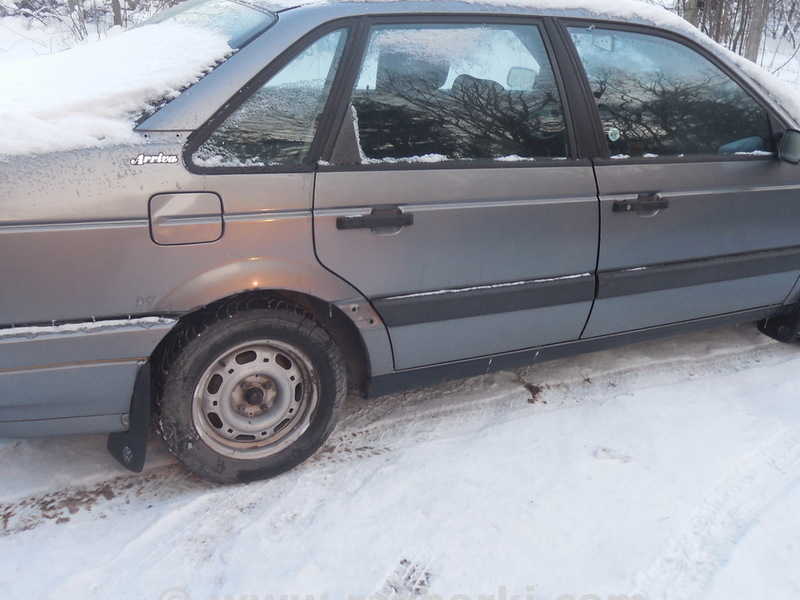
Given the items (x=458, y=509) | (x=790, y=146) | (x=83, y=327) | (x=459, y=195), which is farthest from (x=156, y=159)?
(x=790, y=146)

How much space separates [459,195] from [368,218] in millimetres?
399

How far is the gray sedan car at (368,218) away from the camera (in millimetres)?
2285

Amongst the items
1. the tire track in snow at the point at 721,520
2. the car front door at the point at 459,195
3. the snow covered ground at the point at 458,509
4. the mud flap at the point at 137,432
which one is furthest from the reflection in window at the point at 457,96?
the tire track in snow at the point at 721,520

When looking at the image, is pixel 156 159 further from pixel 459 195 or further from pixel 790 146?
pixel 790 146

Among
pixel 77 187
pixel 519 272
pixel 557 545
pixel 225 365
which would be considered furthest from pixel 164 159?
pixel 557 545

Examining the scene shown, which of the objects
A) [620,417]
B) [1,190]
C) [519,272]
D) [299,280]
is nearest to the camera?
[1,190]

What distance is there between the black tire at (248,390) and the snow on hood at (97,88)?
723 millimetres

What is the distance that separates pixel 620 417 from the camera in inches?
127

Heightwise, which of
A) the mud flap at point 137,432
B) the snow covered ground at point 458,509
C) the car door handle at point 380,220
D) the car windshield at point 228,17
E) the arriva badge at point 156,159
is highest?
the car windshield at point 228,17

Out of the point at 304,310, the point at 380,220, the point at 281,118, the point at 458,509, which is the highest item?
the point at 281,118

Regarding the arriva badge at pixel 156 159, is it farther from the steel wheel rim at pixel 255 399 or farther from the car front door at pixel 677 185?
the car front door at pixel 677 185

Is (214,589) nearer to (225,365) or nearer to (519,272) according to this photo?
(225,365)

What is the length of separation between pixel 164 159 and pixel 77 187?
28cm

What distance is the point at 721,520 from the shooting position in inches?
99.7
